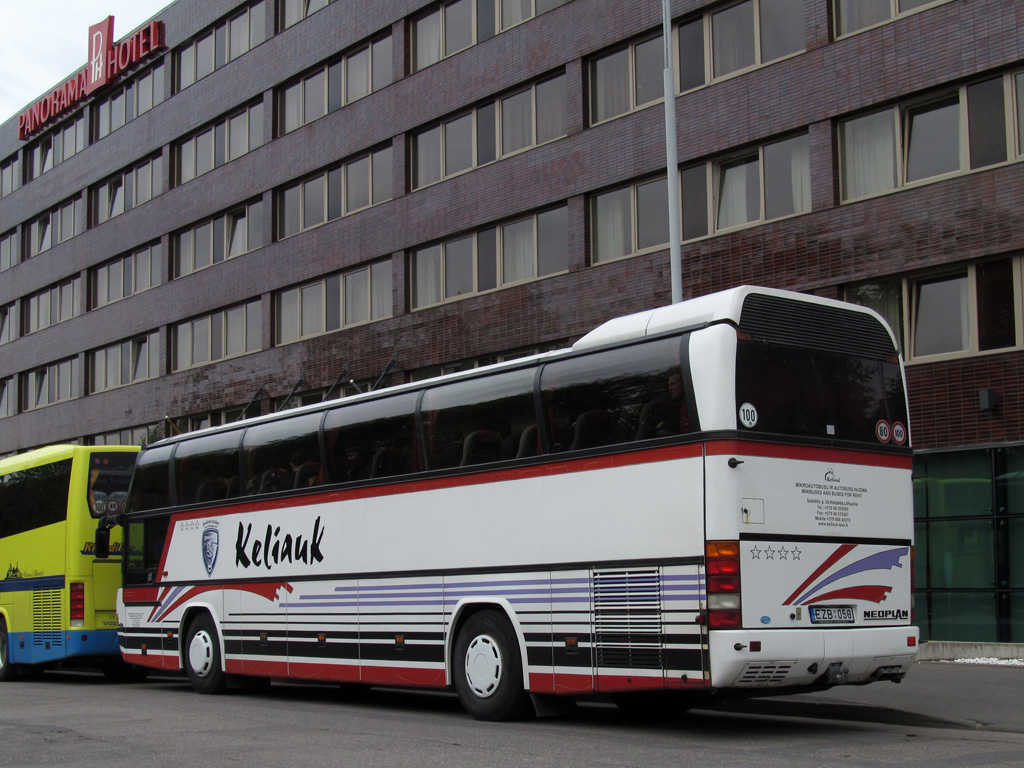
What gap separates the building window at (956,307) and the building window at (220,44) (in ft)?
71.7

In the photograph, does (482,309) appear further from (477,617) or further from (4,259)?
(4,259)

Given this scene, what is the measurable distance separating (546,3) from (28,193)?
95.2ft

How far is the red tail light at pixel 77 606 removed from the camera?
720 inches

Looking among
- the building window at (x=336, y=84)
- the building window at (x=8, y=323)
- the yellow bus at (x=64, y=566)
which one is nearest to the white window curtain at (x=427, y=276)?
the building window at (x=336, y=84)

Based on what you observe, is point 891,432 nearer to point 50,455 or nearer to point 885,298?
point 885,298

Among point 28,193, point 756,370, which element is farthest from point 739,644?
point 28,193

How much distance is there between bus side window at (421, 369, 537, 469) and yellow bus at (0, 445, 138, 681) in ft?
25.2

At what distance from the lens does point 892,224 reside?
20.4 metres

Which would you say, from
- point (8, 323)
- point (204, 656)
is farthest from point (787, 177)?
point (8, 323)

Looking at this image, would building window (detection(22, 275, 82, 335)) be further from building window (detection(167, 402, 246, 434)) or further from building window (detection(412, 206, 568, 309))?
building window (detection(412, 206, 568, 309))

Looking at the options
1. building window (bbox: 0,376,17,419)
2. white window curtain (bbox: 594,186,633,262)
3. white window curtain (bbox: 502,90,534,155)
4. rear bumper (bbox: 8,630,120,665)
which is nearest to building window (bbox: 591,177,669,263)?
white window curtain (bbox: 594,186,633,262)

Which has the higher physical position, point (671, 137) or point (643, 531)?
point (671, 137)

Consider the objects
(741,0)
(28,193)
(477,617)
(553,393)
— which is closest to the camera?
(553,393)

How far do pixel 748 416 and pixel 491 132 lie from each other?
19209 millimetres
